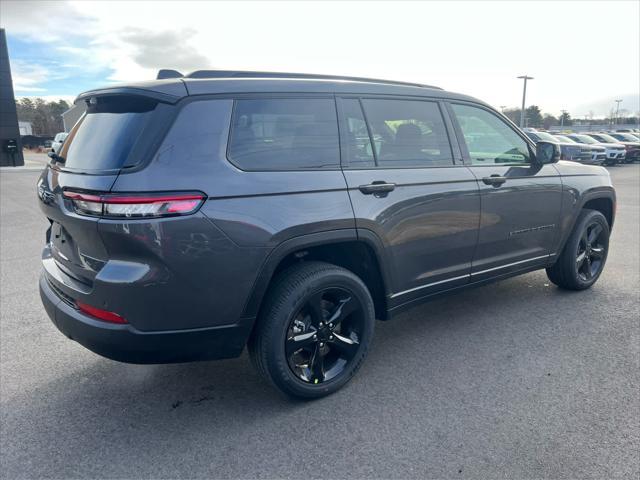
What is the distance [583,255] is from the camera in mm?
4906

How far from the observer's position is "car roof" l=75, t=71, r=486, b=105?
262 cm

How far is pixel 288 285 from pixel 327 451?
89 cm

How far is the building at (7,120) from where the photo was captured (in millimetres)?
26859

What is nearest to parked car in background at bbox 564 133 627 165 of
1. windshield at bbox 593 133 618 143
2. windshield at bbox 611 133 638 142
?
windshield at bbox 593 133 618 143

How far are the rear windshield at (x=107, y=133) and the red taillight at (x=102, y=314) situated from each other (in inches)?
28.0

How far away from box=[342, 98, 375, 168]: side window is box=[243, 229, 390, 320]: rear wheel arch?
469mm

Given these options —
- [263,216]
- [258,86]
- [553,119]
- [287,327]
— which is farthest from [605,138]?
[553,119]

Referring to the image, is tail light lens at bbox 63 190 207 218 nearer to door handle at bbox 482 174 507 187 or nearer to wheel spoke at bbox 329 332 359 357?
wheel spoke at bbox 329 332 359 357

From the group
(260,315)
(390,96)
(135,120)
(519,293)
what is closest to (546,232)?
(519,293)

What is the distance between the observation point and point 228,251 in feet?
8.39

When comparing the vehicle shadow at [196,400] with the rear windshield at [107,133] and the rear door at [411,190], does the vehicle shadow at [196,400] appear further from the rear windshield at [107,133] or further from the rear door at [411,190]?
the rear windshield at [107,133]

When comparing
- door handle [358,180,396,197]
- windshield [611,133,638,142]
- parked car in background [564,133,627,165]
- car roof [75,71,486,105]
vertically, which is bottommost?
parked car in background [564,133,627,165]

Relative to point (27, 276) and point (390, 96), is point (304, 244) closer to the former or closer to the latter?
point (390, 96)

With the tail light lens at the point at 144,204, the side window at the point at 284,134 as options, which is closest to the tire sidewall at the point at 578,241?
the side window at the point at 284,134
